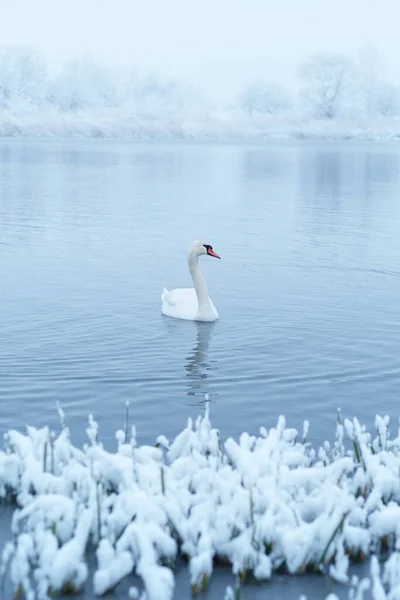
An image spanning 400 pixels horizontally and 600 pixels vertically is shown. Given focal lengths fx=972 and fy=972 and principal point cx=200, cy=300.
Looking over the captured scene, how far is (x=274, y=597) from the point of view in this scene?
21.6 feet

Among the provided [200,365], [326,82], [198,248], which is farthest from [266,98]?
[200,365]

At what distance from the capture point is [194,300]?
14586mm

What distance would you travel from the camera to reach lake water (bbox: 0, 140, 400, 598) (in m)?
10.5

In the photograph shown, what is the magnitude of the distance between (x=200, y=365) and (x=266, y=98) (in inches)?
4728

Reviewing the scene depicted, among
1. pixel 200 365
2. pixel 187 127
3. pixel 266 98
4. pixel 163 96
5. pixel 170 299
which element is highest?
pixel 163 96

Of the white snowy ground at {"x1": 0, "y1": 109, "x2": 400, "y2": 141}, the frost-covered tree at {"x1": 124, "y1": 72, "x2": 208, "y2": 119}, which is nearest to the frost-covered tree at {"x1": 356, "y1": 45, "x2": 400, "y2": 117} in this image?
the white snowy ground at {"x1": 0, "y1": 109, "x2": 400, "y2": 141}

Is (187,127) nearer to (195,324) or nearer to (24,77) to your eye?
(24,77)

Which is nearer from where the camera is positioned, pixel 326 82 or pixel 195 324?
pixel 195 324

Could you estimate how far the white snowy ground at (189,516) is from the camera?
638 centimetres

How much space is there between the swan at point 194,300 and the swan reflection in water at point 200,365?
0.16 meters

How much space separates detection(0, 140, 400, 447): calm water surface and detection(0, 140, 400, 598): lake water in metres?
0.03

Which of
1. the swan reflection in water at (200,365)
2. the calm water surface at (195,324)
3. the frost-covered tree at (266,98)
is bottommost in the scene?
the swan reflection in water at (200,365)

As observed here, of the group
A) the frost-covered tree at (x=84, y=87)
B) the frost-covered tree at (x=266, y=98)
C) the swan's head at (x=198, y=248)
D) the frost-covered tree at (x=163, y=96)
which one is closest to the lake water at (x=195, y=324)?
the swan's head at (x=198, y=248)

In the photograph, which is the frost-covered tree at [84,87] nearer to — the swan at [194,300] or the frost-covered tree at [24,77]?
the frost-covered tree at [24,77]
